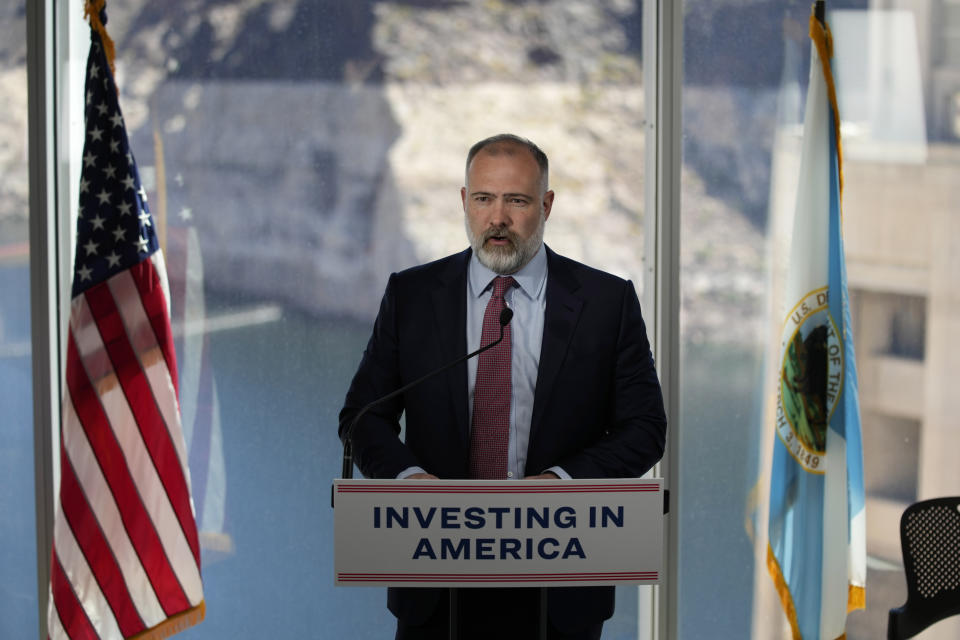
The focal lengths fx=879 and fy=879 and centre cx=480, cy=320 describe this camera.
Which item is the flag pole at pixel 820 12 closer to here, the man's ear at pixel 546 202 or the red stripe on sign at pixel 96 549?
the man's ear at pixel 546 202

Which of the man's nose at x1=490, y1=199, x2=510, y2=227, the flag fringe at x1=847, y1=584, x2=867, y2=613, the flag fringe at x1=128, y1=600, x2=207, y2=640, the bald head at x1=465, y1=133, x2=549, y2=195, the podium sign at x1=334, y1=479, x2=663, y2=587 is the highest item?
the bald head at x1=465, y1=133, x2=549, y2=195

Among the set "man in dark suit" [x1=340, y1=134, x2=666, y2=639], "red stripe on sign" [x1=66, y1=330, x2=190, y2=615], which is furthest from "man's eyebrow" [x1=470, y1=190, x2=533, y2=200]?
"red stripe on sign" [x1=66, y1=330, x2=190, y2=615]

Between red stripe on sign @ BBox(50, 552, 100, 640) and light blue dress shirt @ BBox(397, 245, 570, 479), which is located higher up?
light blue dress shirt @ BBox(397, 245, 570, 479)

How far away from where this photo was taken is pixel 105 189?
2561 mm

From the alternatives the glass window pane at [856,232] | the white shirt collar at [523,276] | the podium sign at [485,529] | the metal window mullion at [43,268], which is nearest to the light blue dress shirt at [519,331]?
the white shirt collar at [523,276]

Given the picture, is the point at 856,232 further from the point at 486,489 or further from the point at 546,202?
the point at 486,489

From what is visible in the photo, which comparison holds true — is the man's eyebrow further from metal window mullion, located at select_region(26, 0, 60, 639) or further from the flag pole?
metal window mullion, located at select_region(26, 0, 60, 639)

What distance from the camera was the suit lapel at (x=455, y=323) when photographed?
1.97 meters

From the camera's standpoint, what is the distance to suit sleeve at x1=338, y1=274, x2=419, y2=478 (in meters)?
1.86

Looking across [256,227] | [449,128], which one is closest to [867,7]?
[449,128]

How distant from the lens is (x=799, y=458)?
8.78 ft

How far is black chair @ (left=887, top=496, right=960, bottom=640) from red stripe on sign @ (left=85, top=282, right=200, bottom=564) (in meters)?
1.94

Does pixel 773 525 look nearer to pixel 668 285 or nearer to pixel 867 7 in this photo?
pixel 668 285

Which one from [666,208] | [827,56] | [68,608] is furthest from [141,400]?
[827,56]
